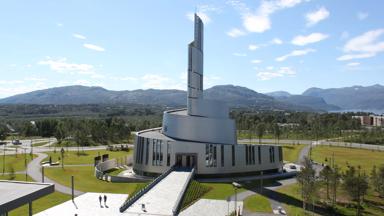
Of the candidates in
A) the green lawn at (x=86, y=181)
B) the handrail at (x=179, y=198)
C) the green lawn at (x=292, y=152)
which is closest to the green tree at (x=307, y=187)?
the handrail at (x=179, y=198)

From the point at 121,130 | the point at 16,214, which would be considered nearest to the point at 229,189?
the point at 16,214

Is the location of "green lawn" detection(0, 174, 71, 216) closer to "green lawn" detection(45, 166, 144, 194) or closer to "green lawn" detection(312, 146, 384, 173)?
"green lawn" detection(45, 166, 144, 194)

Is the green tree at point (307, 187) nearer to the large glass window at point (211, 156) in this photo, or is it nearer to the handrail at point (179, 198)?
the handrail at point (179, 198)

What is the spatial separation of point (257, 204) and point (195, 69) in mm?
28975

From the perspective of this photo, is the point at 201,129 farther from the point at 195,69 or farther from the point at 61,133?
the point at 61,133

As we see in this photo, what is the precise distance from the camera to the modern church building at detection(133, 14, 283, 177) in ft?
200

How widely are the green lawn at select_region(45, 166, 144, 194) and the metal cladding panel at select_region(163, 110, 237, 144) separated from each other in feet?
42.8

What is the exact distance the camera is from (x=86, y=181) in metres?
58.7

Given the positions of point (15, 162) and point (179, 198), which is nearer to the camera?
point (179, 198)

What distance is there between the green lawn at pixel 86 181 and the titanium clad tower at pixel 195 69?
1762cm

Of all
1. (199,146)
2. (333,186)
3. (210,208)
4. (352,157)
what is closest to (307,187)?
(333,186)

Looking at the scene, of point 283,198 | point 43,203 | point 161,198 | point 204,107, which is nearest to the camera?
point 161,198

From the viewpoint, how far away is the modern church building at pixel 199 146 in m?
61.0

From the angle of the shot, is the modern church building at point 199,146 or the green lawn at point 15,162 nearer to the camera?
the modern church building at point 199,146
